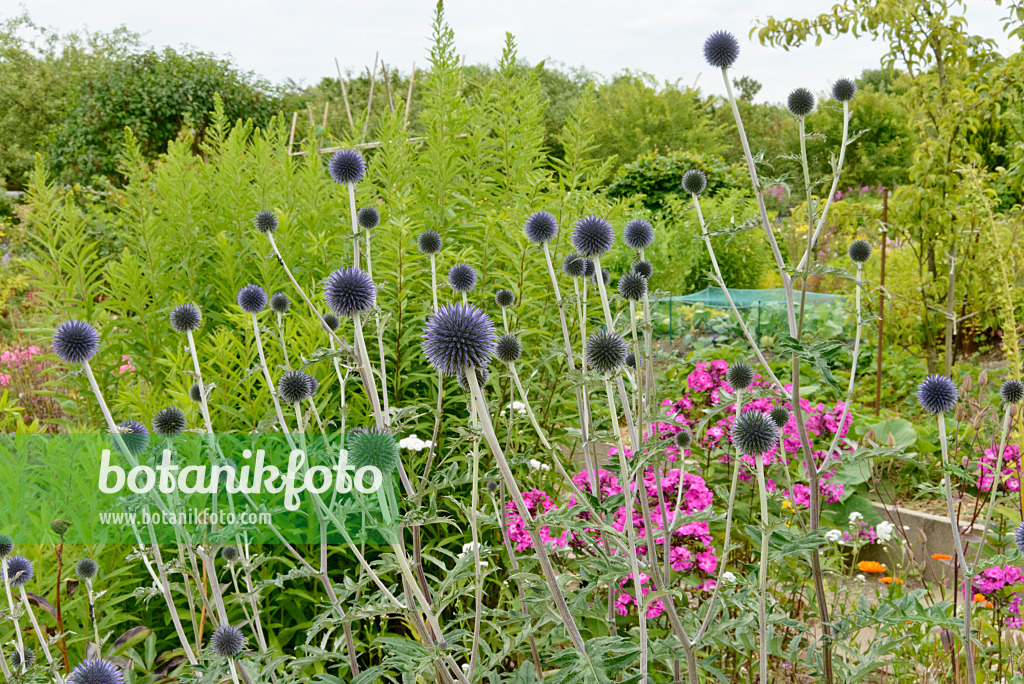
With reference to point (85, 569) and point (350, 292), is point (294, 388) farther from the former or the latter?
point (85, 569)

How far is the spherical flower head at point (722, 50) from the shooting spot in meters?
2.32

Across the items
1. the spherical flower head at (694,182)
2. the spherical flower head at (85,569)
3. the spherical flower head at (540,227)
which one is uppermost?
the spherical flower head at (694,182)

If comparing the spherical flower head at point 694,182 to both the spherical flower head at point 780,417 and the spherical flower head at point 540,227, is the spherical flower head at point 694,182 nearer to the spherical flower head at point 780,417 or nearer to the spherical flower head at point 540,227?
the spherical flower head at point 540,227

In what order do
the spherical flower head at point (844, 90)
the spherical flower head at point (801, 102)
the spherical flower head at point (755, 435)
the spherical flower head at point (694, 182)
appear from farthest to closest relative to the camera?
1. the spherical flower head at point (694, 182)
2. the spherical flower head at point (844, 90)
3. the spherical flower head at point (801, 102)
4. the spherical flower head at point (755, 435)

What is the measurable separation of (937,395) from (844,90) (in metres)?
1.08

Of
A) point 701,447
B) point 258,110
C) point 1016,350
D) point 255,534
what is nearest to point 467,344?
point 255,534

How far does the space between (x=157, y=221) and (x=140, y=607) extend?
79.2 inches

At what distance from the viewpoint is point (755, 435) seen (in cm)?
172

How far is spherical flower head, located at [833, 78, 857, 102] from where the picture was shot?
2377 millimetres

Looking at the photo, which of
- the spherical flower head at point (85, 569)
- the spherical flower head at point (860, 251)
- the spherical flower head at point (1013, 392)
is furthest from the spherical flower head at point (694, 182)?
the spherical flower head at point (85, 569)

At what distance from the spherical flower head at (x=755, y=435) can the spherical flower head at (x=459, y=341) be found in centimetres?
69

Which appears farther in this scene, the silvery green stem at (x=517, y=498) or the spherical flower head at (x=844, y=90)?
the spherical flower head at (x=844, y=90)

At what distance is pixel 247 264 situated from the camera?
3.78 m

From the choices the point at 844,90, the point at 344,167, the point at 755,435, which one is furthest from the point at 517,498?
the point at 844,90
